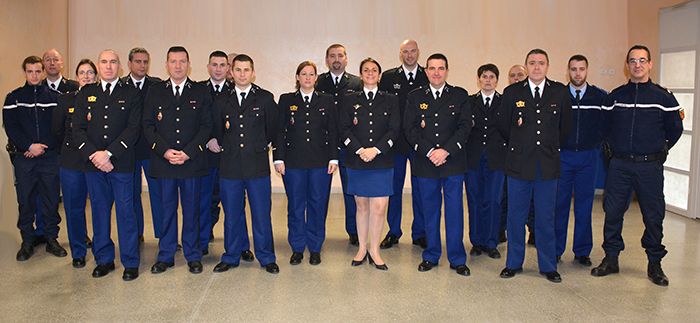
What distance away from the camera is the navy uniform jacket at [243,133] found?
4.34 m

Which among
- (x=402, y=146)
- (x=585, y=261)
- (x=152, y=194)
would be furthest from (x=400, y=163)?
(x=152, y=194)

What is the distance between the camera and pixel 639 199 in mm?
4340

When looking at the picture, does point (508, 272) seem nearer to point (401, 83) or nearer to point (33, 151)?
point (401, 83)

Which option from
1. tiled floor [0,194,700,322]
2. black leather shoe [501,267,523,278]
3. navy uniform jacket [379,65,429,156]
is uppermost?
navy uniform jacket [379,65,429,156]

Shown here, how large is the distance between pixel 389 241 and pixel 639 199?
226 cm

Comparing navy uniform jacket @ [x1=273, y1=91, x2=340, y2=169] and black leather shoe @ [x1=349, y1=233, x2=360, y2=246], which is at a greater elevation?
navy uniform jacket @ [x1=273, y1=91, x2=340, y2=169]

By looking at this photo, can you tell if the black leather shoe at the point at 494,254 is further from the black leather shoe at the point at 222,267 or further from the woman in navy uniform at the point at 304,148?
the black leather shoe at the point at 222,267

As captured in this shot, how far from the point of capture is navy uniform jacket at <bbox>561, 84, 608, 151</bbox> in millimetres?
4602

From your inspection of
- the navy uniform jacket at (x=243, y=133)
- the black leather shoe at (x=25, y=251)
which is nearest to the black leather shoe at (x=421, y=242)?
the navy uniform jacket at (x=243, y=133)

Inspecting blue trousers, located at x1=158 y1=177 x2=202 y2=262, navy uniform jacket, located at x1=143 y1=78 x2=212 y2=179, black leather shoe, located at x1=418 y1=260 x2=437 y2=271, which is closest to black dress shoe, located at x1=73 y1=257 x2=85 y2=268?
blue trousers, located at x1=158 y1=177 x2=202 y2=262

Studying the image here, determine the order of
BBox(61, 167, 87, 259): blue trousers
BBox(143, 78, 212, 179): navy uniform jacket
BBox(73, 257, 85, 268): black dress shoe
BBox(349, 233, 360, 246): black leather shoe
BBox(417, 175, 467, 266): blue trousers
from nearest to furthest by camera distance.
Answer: BBox(143, 78, 212, 179): navy uniform jacket → BBox(417, 175, 467, 266): blue trousers → BBox(61, 167, 87, 259): blue trousers → BBox(73, 257, 85, 268): black dress shoe → BBox(349, 233, 360, 246): black leather shoe

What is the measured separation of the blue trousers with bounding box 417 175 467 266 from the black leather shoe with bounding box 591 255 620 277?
42.9 inches

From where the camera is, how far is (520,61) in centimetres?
824

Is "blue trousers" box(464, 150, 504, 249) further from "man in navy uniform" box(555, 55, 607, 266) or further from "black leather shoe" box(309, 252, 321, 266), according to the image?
"black leather shoe" box(309, 252, 321, 266)
